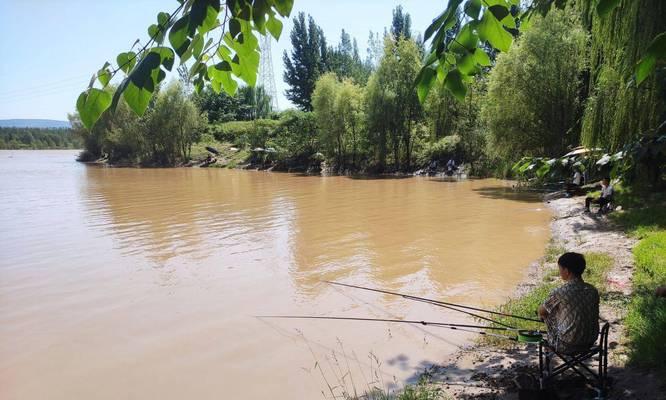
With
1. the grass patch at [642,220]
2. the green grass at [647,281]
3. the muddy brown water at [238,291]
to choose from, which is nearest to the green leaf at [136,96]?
the muddy brown water at [238,291]

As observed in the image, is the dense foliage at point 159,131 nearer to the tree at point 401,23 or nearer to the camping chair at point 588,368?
the tree at point 401,23

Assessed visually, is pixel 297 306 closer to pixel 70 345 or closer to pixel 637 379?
pixel 70 345

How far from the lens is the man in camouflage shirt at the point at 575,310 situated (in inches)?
157

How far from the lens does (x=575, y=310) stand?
3.99 meters

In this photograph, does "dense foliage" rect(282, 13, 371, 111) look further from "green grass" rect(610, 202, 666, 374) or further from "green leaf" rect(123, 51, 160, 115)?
"green leaf" rect(123, 51, 160, 115)

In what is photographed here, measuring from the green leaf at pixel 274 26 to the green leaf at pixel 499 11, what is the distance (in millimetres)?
965

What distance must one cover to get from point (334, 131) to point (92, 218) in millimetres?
25198

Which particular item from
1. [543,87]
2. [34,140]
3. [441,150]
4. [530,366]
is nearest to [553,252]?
[530,366]

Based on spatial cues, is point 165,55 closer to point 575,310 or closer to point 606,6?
point 606,6

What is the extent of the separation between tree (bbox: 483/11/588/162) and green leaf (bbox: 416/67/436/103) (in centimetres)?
2268

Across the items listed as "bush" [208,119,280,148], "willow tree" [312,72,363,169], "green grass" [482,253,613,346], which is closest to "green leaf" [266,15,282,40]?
"green grass" [482,253,613,346]

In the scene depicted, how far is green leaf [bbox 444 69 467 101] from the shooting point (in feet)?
6.93

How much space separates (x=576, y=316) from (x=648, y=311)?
2157mm

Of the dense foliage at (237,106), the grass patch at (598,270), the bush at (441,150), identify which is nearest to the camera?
the grass patch at (598,270)
